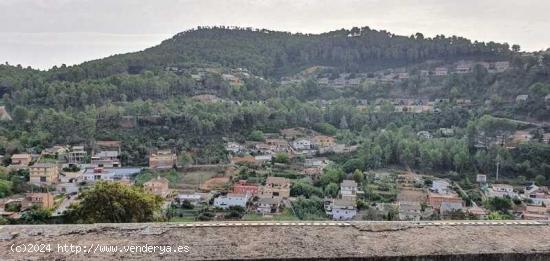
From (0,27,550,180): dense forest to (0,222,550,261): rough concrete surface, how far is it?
17.3 m

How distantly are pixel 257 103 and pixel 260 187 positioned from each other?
13.3 metres

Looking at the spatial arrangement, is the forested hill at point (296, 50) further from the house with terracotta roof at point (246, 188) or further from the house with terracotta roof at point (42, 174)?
the house with terracotta roof at point (246, 188)

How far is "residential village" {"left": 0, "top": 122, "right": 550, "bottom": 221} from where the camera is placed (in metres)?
14.2

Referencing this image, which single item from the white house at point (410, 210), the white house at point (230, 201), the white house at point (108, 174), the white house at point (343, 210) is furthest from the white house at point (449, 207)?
the white house at point (108, 174)

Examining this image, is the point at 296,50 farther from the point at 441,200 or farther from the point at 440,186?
the point at 441,200

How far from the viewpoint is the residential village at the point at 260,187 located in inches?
558

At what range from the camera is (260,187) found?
17016mm

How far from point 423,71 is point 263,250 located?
39.0 m

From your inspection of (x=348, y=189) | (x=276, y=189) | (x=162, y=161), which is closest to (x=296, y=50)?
(x=162, y=161)

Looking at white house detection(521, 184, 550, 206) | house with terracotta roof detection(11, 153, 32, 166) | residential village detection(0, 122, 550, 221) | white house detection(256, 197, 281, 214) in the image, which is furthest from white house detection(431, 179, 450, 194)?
house with terracotta roof detection(11, 153, 32, 166)

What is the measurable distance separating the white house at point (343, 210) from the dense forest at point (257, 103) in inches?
229

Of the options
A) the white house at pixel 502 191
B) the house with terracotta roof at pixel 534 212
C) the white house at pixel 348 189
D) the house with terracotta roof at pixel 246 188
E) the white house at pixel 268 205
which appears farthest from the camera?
the white house at pixel 502 191

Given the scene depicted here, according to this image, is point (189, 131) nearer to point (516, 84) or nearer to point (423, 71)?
point (516, 84)

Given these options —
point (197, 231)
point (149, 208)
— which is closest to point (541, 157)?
point (149, 208)
